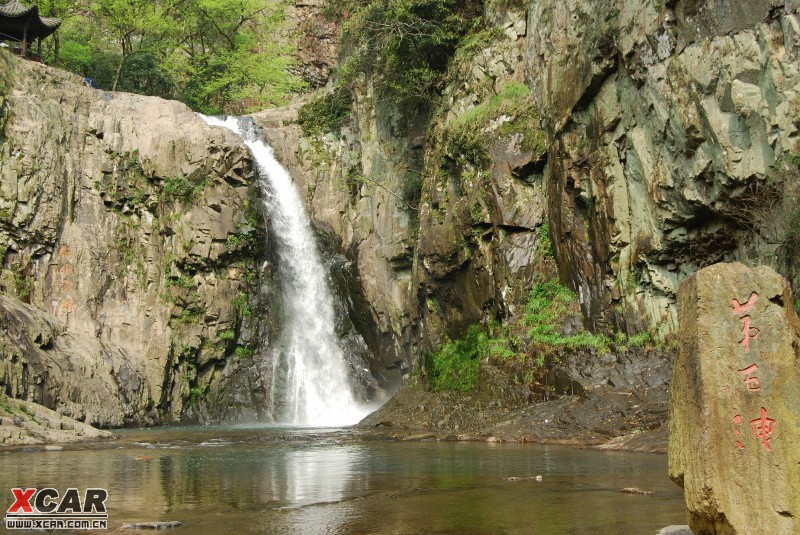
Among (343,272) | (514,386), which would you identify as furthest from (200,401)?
(514,386)

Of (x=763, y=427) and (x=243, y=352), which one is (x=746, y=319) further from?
(x=243, y=352)

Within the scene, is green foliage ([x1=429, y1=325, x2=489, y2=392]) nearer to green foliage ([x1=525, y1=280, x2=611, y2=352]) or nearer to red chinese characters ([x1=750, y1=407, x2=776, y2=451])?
green foliage ([x1=525, y1=280, x2=611, y2=352])

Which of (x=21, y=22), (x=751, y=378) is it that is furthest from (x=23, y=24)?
(x=751, y=378)

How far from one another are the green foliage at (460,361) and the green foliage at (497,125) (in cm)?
507

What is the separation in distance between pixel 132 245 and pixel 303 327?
686 centimetres

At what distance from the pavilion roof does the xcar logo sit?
26.3 m

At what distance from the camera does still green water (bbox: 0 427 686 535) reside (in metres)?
6.35

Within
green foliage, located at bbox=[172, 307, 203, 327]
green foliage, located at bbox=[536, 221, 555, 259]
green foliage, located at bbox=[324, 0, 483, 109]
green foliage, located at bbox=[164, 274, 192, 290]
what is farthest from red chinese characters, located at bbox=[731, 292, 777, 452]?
green foliage, located at bbox=[164, 274, 192, 290]

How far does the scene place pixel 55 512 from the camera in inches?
266

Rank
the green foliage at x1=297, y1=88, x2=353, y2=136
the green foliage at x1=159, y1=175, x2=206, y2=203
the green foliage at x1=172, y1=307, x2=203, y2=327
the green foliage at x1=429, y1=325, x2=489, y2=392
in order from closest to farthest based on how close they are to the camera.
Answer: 1. the green foliage at x1=429, y1=325, x2=489, y2=392
2. the green foliage at x1=172, y1=307, x2=203, y2=327
3. the green foliage at x1=159, y1=175, x2=206, y2=203
4. the green foliage at x1=297, y1=88, x2=353, y2=136

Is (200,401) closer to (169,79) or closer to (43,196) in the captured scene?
(43,196)

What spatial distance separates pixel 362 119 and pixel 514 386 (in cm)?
1411

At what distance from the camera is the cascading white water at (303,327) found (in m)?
25.2

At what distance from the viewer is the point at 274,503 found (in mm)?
7590
